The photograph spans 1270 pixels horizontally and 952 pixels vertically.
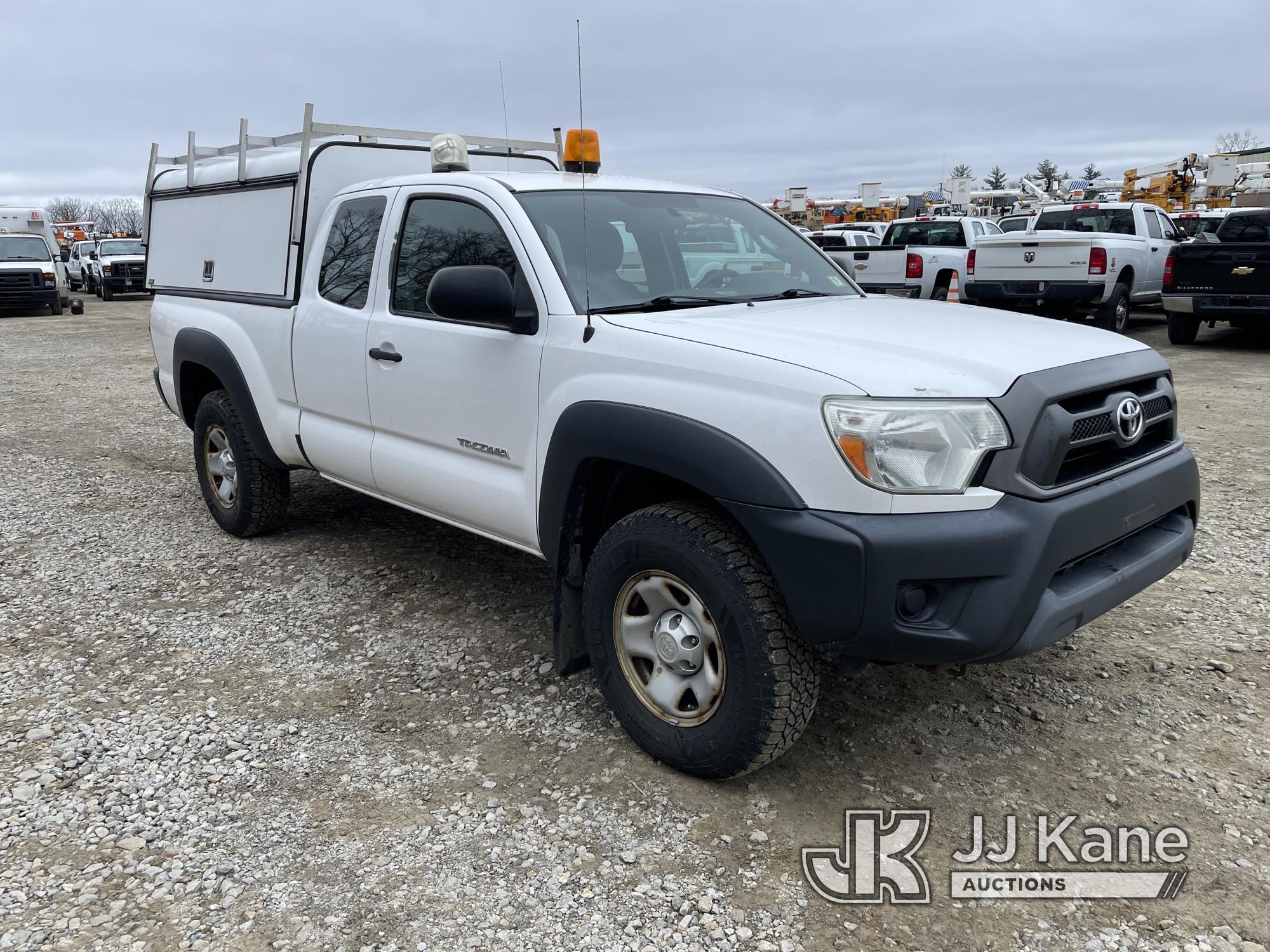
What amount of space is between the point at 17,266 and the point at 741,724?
2451 cm

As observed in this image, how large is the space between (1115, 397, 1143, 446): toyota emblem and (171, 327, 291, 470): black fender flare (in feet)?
12.5

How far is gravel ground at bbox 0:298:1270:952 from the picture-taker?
2535 mm

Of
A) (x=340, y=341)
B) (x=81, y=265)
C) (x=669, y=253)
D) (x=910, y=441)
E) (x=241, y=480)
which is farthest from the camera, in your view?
(x=81, y=265)

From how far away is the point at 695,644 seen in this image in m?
2.96

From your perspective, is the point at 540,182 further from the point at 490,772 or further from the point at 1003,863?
the point at 1003,863

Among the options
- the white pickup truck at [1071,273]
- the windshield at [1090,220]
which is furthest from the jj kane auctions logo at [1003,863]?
the windshield at [1090,220]

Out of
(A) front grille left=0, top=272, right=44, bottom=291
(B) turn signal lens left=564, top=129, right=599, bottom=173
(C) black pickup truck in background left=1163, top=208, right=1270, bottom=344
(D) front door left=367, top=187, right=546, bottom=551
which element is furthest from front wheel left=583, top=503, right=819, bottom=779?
(A) front grille left=0, top=272, right=44, bottom=291

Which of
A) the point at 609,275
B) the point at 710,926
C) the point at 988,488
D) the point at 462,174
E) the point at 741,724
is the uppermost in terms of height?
the point at 462,174

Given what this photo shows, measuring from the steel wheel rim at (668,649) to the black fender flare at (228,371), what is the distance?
8.57ft

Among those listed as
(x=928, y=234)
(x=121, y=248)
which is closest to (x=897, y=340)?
(x=928, y=234)

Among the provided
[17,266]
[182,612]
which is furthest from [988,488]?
[17,266]

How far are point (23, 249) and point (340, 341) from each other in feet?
76.7

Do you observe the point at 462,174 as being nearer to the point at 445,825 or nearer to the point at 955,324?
the point at 955,324

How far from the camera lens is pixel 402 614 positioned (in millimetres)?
4473
